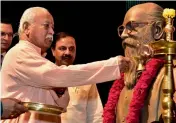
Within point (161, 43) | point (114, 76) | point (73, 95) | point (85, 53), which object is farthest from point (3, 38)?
point (161, 43)

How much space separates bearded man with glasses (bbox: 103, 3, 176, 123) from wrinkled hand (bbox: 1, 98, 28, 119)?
649 millimetres

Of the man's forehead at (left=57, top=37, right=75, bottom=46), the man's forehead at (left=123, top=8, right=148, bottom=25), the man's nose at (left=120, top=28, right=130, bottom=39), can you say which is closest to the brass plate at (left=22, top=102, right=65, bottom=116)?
the man's nose at (left=120, top=28, right=130, bottom=39)

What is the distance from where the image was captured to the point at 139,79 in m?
3.42

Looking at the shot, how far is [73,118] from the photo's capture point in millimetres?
4445

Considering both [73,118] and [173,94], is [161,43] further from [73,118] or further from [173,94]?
[73,118]

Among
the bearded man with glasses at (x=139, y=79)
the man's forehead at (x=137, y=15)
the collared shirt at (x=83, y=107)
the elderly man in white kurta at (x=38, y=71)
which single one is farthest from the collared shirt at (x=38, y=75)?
the collared shirt at (x=83, y=107)

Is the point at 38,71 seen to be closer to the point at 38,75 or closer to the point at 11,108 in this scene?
the point at 38,75

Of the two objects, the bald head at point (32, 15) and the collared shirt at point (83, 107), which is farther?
the collared shirt at point (83, 107)

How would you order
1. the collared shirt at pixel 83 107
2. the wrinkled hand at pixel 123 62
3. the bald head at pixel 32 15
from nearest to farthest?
the wrinkled hand at pixel 123 62 < the bald head at pixel 32 15 < the collared shirt at pixel 83 107

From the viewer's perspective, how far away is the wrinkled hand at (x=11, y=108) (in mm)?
3232

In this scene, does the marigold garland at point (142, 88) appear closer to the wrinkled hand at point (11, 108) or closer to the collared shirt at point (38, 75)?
the collared shirt at point (38, 75)

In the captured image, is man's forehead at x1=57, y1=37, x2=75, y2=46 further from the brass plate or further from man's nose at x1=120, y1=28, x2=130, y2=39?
the brass plate

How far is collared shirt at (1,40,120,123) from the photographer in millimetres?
3494

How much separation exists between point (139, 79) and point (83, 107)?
45.5 inches
